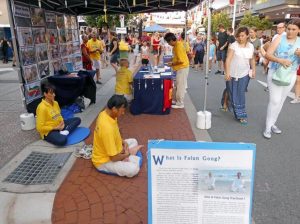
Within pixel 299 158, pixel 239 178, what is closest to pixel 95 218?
pixel 239 178

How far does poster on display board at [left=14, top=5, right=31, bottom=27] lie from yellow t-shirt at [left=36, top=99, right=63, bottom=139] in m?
1.70

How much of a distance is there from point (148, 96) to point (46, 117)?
247cm

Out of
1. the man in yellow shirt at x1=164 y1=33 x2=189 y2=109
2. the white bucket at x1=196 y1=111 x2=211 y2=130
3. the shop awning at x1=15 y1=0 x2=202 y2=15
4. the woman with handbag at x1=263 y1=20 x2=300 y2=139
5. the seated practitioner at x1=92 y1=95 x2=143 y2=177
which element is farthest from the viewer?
the shop awning at x1=15 y1=0 x2=202 y2=15

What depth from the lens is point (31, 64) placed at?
544cm

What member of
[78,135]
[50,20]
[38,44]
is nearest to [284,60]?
[78,135]

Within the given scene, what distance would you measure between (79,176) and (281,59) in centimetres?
350

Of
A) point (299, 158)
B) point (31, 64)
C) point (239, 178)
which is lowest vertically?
point (299, 158)

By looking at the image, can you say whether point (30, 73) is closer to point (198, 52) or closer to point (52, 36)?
point (52, 36)

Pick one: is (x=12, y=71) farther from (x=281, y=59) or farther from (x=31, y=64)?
(x=281, y=59)

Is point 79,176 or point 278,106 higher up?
point 278,106

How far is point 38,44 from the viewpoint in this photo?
5.85 metres

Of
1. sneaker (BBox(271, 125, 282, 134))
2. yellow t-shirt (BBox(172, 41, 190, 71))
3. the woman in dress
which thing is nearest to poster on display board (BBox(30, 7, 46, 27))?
yellow t-shirt (BBox(172, 41, 190, 71))

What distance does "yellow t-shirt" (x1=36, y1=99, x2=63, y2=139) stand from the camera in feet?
14.1

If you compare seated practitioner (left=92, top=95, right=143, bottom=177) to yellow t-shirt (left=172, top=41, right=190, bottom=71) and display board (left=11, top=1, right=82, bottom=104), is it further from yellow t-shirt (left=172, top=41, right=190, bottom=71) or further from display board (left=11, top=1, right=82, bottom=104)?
yellow t-shirt (left=172, top=41, right=190, bottom=71)
